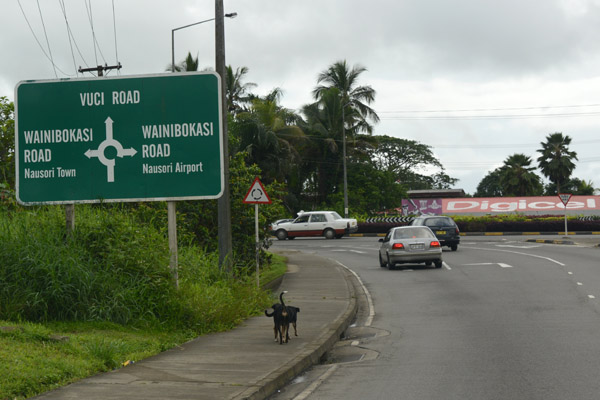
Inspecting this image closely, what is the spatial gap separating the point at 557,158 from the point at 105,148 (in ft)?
232

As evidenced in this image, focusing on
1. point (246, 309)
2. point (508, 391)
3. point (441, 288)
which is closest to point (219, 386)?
point (508, 391)

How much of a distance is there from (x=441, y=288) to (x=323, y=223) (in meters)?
29.6

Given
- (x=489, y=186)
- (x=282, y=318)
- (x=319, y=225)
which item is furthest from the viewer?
(x=489, y=186)

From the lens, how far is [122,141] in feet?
42.9

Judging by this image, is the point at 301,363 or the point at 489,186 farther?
the point at 489,186

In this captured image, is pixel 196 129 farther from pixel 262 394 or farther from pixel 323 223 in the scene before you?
pixel 323 223

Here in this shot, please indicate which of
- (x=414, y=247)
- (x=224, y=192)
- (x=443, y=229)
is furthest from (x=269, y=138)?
(x=224, y=192)

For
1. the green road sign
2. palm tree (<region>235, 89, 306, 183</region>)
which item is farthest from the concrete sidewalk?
palm tree (<region>235, 89, 306, 183</region>)

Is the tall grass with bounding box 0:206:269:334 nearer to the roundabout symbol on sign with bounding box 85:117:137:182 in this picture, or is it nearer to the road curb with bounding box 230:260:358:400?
the roundabout symbol on sign with bounding box 85:117:137:182

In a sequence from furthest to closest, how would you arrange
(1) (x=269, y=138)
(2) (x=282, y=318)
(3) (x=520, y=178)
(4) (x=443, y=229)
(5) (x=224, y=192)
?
(3) (x=520, y=178), (1) (x=269, y=138), (4) (x=443, y=229), (5) (x=224, y=192), (2) (x=282, y=318)

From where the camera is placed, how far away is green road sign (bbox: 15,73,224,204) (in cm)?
1300

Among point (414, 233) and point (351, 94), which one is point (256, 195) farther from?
point (351, 94)

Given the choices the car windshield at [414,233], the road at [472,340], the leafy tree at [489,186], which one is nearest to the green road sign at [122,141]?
the road at [472,340]

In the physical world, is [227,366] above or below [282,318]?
below
